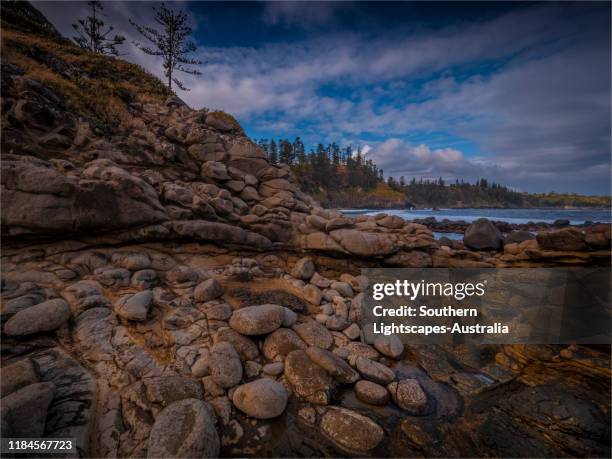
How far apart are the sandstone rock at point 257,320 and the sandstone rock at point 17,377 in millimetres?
3536

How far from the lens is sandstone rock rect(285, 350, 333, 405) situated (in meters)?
5.10

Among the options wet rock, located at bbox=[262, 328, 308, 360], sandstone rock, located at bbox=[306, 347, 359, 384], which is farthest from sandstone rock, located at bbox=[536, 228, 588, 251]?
wet rock, located at bbox=[262, 328, 308, 360]

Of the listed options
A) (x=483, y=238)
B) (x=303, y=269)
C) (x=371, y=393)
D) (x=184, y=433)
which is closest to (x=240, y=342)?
A: (x=184, y=433)

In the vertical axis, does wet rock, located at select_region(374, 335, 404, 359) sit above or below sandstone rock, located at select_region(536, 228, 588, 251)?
below

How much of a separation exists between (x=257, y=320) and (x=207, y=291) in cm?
199

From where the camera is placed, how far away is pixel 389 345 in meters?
6.82

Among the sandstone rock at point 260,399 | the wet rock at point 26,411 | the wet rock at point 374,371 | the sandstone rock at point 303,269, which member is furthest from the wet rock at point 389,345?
the wet rock at point 26,411

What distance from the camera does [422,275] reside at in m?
10.5

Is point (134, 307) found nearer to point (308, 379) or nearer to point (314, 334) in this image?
point (308, 379)

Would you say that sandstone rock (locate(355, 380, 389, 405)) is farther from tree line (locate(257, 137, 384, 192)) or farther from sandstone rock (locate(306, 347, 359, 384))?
tree line (locate(257, 137, 384, 192))

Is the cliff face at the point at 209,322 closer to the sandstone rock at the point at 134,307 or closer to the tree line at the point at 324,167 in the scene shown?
the sandstone rock at the point at 134,307

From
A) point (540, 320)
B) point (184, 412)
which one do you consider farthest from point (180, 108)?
→ point (540, 320)

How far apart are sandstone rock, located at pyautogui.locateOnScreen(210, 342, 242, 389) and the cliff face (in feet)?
0.10

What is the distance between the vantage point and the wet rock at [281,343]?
599 centimetres
